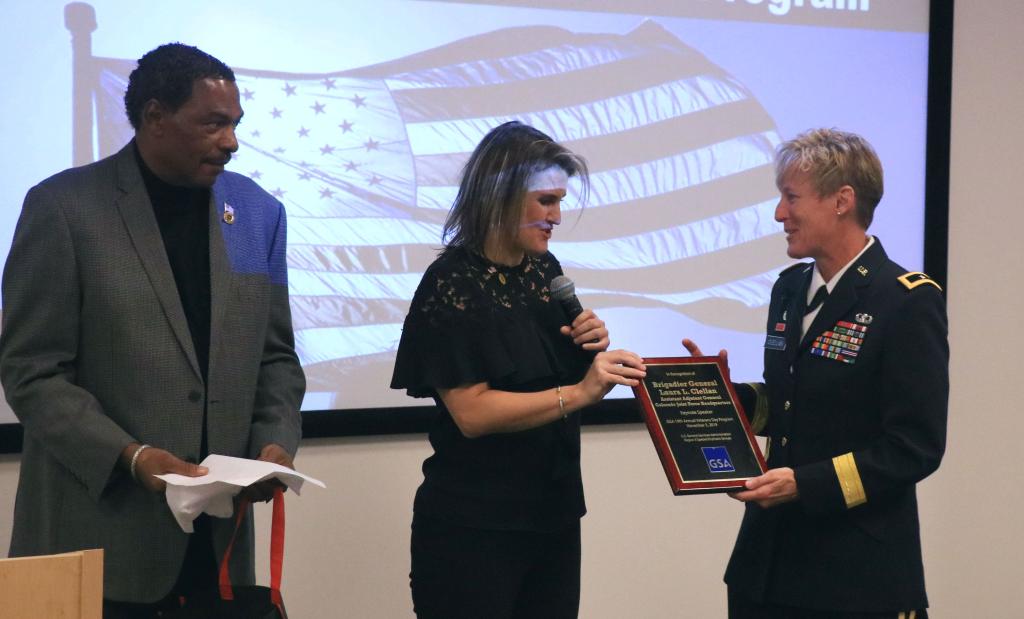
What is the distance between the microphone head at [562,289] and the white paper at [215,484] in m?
0.64

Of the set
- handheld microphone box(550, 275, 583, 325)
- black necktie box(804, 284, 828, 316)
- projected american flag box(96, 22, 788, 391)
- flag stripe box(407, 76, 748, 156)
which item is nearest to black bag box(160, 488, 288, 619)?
handheld microphone box(550, 275, 583, 325)

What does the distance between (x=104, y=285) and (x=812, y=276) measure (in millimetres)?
1521

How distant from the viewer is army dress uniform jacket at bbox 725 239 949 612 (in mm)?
2166

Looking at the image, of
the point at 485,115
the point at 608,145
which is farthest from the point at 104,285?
the point at 608,145

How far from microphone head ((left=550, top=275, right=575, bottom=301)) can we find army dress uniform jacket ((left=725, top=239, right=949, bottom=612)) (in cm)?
51

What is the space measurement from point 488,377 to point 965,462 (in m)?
2.85

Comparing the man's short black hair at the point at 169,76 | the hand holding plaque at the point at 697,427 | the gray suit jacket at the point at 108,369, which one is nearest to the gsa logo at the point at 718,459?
the hand holding plaque at the point at 697,427

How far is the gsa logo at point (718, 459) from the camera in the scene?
230 cm

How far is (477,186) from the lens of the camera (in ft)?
7.47

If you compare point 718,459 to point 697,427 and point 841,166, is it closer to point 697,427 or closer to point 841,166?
point 697,427

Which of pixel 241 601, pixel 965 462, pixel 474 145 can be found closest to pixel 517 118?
pixel 474 145

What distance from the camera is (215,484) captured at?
2029 millimetres

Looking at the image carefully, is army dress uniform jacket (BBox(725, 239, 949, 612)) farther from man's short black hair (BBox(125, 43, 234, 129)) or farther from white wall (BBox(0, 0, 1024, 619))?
white wall (BBox(0, 0, 1024, 619))

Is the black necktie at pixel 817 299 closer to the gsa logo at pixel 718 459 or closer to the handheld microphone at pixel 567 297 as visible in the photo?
the gsa logo at pixel 718 459
